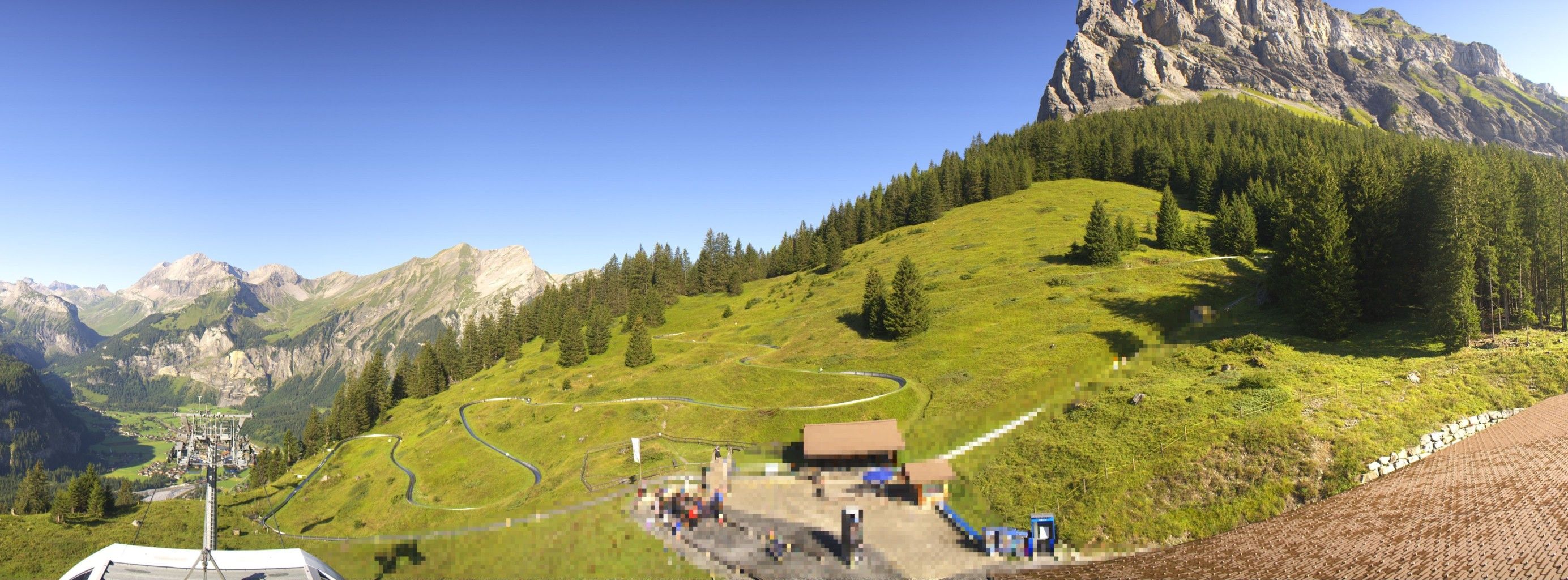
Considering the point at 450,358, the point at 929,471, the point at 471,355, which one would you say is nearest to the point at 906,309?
the point at 929,471

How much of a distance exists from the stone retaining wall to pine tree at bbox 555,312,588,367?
92.0 metres

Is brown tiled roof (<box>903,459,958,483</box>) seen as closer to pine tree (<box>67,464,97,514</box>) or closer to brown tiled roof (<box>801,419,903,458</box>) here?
brown tiled roof (<box>801,419,903,458</box>)

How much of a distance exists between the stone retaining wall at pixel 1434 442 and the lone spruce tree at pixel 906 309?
42.4 meters

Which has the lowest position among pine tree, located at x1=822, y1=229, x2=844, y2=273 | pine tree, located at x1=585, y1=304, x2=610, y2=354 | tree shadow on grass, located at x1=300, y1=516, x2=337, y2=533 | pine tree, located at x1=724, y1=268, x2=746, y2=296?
tree shadow on grass, located at x1=300, y1=516, x2=337, y2=533

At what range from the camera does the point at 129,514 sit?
37500 millimetres

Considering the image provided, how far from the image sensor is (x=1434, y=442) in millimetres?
30734

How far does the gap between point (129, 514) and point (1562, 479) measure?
231ft

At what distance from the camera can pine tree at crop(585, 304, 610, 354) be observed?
10362 cm

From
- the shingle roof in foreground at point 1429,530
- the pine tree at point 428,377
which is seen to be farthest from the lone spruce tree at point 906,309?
the pine tree at point 428,377

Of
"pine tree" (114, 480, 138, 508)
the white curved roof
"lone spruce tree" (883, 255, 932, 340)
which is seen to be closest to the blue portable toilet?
the white curved roof

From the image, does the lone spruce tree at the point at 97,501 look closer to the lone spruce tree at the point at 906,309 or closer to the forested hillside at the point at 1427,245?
the lone spruce tree at the point at 906,309

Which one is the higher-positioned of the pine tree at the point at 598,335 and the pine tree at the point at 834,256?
the pine tree at the point at 834,256

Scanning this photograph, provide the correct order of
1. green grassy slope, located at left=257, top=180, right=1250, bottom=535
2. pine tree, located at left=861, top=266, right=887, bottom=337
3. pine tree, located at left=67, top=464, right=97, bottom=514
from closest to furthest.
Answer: pine tree, located at left=67, top=464, right=97, bottom=514 → green grassy slope, located at left=257, top=180, right=1250, bottom=535 → pine tree, located at left=861, top=266, right=887, bottom=337

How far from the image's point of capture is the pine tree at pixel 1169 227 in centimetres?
9188
